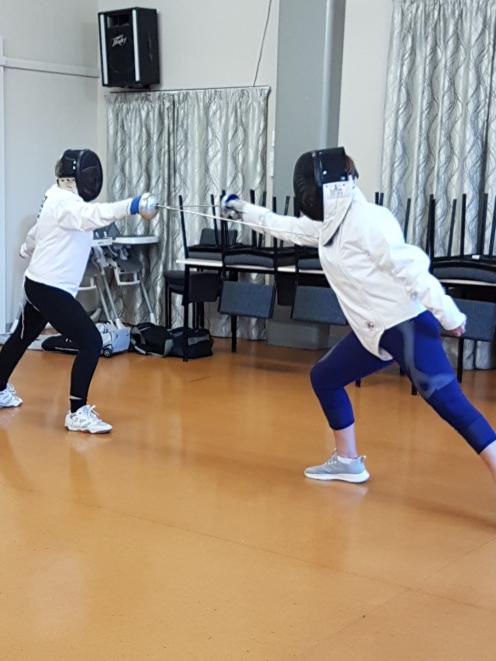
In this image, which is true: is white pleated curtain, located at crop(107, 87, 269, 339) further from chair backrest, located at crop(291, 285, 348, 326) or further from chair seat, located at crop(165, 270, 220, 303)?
chair backrest, located at crop(291, 285, 348, 326)

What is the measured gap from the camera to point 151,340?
6.70 metres

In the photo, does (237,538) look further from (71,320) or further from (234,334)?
(234,334)

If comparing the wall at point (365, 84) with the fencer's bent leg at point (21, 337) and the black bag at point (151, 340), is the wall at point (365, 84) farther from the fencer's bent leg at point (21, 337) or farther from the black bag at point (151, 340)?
the fencer's bent leg at point (21, 337)

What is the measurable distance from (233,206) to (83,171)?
2.86ft

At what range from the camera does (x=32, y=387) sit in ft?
18.5

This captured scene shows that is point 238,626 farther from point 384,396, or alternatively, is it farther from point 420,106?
point 420,106

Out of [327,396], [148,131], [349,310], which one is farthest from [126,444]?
[148,131]

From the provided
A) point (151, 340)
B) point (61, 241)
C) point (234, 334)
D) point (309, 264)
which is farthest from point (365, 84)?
point (61, 241)

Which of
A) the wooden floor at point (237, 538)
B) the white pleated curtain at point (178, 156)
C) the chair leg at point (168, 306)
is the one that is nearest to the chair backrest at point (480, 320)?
the wooden floor at point (237, 538)

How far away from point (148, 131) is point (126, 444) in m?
4.13

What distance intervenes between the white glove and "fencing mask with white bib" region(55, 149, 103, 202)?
780mm

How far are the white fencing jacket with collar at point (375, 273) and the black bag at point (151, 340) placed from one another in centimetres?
325

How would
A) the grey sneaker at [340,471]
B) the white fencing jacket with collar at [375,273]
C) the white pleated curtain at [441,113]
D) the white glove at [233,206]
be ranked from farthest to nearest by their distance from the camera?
the white pleated curtain at [441,113], the white glove at [233,206], the grey sneaker at [340,471], the white fencing jacket with collar at [375,273]

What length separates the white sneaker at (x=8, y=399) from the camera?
5059 mm
